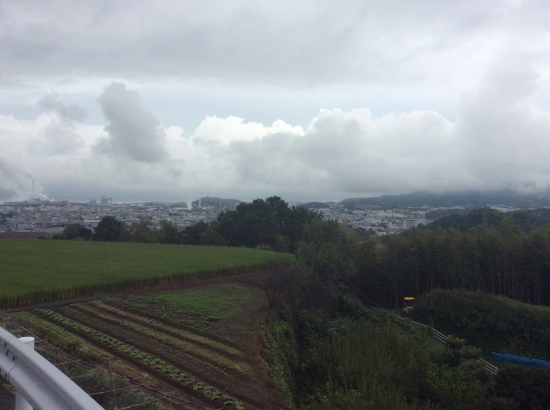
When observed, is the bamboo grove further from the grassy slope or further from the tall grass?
the tall grass

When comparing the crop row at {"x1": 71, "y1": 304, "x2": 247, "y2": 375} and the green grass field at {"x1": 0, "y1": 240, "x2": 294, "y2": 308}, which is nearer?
the crop row at {"x1": 71, "y1": 304, "x2": 247, "y2": 375}

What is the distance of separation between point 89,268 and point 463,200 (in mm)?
55003

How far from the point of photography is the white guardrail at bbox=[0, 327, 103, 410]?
88.1 inches

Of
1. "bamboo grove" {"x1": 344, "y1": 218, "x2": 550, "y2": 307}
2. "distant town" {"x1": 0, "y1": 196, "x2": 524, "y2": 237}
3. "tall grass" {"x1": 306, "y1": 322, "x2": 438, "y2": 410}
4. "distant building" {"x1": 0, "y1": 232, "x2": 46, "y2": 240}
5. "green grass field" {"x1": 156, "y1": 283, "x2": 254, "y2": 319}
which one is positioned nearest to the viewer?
"tall grass" {"x1": 306, "y1": 322, "x2": 438, "y2": 410}

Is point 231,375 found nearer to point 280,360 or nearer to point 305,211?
point 280,360

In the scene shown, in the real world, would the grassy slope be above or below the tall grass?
below

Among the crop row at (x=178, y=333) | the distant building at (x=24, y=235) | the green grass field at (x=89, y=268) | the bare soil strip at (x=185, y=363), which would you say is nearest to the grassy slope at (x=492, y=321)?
the green grass field at (x=89, y=268)

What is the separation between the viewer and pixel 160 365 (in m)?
7.81

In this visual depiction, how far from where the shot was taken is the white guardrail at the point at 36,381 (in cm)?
224

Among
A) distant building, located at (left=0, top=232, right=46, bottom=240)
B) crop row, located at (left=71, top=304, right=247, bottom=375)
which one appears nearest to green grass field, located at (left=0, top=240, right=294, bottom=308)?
crop row, located at (left=71, top=304, right=247, bottom=375)

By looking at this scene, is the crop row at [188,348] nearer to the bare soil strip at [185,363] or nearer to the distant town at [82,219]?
the bare soil strip at [185,363]

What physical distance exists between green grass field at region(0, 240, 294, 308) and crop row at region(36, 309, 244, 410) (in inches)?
93.6

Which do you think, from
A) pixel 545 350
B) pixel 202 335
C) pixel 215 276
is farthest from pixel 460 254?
pixel 202 335

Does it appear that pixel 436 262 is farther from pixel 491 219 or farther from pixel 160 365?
pixel 160 365
